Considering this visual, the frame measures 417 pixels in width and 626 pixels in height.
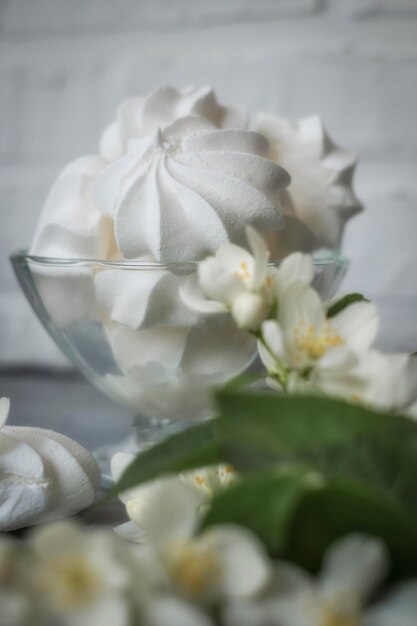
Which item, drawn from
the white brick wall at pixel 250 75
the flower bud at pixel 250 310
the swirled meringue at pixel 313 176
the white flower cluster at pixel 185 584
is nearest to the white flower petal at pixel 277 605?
the white flower cluster at pixel 185 584

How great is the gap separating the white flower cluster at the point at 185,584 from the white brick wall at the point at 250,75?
68cm

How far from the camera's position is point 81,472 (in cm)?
43

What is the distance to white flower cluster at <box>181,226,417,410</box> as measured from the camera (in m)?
0.31

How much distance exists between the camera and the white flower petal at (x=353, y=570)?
0.74 feet

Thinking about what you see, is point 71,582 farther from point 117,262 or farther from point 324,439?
point 117,262

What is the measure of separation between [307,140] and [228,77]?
0.31 meters

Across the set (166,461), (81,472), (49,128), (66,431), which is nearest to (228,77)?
(49,128)

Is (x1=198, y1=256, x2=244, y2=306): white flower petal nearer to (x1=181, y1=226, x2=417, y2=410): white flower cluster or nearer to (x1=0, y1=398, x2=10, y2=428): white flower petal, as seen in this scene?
(x1=181, y1=226, x2=417, y2=410): white flower cluster

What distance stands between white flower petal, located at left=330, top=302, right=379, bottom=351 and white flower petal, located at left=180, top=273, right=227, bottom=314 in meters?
0.05

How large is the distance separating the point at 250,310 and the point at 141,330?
0.69ft

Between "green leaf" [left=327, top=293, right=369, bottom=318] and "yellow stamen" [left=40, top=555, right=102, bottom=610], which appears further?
"green leaf" [left=327, top=293, right=369, bottom=318]

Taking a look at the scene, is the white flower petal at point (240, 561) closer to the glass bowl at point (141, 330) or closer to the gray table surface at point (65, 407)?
the glass bowl at point (141, 330)

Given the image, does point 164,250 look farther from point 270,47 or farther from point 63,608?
point 270,47

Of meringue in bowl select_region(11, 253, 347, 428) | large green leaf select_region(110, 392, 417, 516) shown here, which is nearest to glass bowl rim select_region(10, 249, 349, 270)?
meringue in bowl select_region(11, 253, 347, 428)
